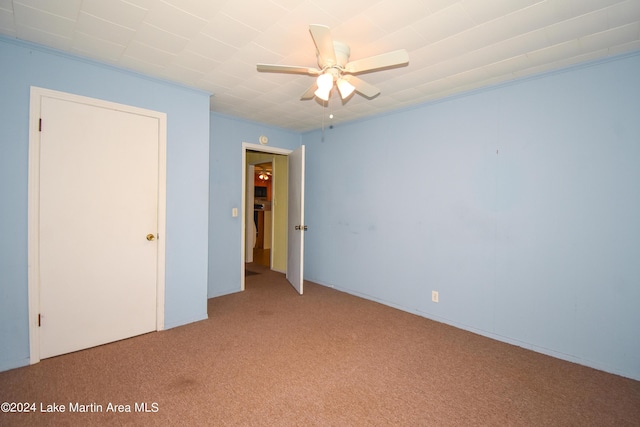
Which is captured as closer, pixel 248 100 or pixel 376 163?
pixel 248 100

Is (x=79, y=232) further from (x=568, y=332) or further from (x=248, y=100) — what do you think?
(x=568, y=332)

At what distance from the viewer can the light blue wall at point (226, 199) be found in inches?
163

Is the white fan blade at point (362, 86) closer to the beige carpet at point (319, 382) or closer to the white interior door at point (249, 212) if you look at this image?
the beige carpet at point (319, 382)

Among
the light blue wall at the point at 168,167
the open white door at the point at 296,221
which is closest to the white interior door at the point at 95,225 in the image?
the light blue wall at the point at 168,167

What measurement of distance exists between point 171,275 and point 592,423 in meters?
3.57

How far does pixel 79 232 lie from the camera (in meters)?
2.55

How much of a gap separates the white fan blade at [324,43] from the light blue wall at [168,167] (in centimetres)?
186

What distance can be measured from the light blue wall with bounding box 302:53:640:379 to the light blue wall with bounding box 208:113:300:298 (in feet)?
5.81

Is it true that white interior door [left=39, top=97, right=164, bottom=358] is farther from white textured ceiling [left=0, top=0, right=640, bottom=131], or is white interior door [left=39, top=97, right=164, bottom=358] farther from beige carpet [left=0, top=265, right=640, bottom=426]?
white textured ceiling [left=0, top=0, right=640, bottom=131]

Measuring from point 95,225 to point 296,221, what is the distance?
2.48 metres

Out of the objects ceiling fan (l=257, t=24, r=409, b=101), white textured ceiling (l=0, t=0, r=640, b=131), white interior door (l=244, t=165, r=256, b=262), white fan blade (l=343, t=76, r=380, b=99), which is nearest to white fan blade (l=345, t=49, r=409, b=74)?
ceiling fan (l=257, t=24, r=409, b=101)

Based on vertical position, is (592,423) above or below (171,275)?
below

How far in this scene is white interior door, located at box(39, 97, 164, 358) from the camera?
7.97 feet

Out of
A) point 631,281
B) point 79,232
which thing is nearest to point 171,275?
point 79,232
